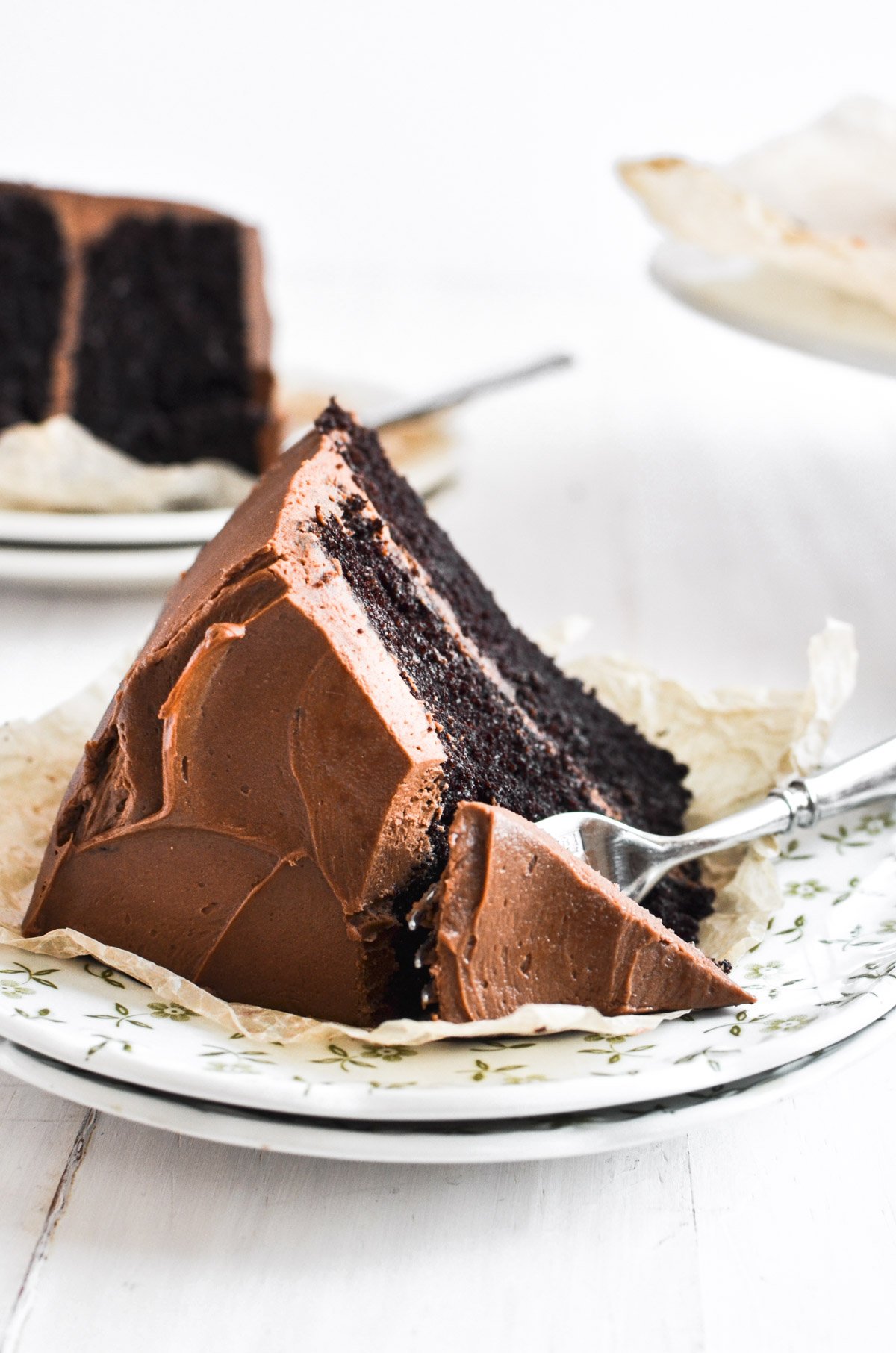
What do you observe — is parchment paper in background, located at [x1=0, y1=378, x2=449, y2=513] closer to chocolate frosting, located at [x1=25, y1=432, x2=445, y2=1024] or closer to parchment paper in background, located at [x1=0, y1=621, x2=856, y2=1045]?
parchment paper in background, located at [x1=0, y1=621, x2=856, y2=1045]

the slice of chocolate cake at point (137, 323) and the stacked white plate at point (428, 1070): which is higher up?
the slice of chocolate cake at point (137, 323)

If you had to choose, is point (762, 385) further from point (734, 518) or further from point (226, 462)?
point (226, 462)

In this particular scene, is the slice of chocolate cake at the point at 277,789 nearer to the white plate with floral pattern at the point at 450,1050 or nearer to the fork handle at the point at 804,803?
the white plate with floral pattern at the point at 450,1050

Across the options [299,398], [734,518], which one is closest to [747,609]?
[734,518]

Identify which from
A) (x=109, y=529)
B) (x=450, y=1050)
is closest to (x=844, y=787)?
(x=450, y=1050)

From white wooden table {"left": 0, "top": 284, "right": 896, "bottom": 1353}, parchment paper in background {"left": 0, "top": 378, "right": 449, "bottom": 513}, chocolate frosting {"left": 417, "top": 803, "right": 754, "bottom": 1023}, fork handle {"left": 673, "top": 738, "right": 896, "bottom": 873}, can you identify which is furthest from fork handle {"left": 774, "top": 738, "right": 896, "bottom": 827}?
parchment paper in background {"left": 0, "top": 378, "right": 449, "bottom": 513}

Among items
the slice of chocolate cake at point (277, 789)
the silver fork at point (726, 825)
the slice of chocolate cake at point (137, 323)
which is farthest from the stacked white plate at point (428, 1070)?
the slice of chocolate cake at point (137, 323)
